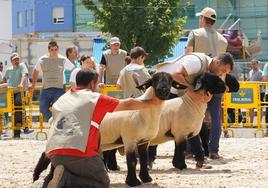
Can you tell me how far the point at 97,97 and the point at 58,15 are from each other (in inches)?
2496

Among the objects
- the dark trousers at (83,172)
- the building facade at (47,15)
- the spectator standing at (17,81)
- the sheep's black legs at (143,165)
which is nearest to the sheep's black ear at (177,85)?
the sheep's black legs at (143,165)

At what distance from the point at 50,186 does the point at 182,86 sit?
2802 mm

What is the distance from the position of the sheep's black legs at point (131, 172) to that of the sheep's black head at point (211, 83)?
56.6 inches

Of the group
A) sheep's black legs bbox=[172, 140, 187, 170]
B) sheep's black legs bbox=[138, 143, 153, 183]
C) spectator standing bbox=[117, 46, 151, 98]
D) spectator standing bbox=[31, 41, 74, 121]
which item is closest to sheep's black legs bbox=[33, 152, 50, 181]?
sheep's black legs bbox=[138, 143, 153, 183]

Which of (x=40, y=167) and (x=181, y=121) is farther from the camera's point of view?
(x=181, y=121)

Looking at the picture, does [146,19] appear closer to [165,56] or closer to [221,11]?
[165,56]

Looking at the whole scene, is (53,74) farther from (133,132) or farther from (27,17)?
(27,17)

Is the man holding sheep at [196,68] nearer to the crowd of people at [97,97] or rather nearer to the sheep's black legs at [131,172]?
the crowd of people at [97,97]

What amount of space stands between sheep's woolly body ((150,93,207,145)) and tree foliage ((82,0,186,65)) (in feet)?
77.4

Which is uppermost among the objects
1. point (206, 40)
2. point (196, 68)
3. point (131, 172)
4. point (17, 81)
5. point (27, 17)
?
point (27, 17)

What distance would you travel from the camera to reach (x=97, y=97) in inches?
290

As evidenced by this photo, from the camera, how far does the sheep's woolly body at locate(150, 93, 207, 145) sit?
388 inches

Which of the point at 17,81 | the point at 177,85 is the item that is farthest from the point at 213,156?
the point at 17,81

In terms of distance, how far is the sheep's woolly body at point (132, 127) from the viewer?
8.95m
